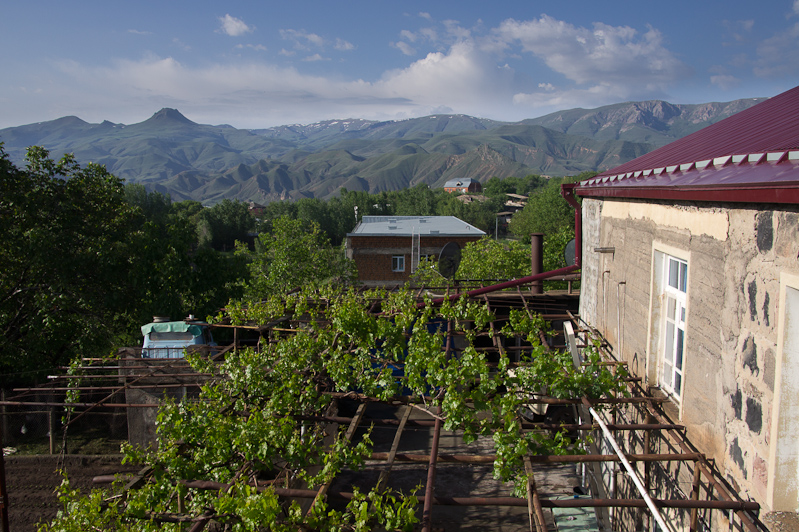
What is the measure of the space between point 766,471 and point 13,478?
1490cm

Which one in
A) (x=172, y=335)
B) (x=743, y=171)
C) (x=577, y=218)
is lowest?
(x=172, y=335)

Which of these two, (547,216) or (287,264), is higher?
(547,216)

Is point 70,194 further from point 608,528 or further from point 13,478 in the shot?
point 608,528

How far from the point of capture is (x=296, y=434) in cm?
503

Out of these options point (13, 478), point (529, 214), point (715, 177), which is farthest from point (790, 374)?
point (529, 214)

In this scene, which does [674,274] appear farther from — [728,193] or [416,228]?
[416,228]

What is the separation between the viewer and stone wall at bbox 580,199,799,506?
3.42 metres

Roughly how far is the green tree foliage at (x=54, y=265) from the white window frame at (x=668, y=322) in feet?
51.4

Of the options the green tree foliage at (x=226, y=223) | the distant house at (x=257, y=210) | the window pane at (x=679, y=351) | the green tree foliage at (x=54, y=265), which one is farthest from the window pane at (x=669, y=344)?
the distant house at (x=257, y=210)

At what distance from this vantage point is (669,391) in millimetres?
5242

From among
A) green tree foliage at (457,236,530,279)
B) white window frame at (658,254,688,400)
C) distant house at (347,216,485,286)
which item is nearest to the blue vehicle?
white window frame at (658,254,688,400)

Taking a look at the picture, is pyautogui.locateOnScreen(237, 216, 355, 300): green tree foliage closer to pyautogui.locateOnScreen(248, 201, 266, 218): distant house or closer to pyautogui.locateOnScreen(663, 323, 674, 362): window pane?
pyautogui.locateOnScreen(663, 323, 674, 362): window pane

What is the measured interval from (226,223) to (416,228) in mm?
43651

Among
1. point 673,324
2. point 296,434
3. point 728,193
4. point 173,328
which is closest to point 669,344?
point 673,324
